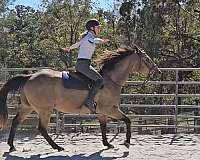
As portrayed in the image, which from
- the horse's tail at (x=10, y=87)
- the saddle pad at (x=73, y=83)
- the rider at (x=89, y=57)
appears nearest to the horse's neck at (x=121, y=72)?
the rider at (x=89, y=57)

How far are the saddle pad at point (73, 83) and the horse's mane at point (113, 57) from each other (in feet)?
1.95

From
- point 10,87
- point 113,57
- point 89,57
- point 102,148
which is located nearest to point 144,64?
point 113,57

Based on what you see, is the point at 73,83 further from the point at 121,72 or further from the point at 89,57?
the point at 121,72

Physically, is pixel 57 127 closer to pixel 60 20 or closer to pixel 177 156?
pixel 177 156

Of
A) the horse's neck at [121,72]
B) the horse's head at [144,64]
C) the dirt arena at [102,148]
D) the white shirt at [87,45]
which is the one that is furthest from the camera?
the horse's head at [144,64]

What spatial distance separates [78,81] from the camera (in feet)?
26.5

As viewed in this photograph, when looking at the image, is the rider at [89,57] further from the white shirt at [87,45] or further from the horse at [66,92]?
the horse at [66,92]

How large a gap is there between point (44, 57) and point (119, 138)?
19147mm

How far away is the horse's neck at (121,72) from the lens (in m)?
8.47

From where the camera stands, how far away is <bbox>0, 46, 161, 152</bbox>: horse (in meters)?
7.97

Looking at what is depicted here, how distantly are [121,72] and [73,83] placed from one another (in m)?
1.03

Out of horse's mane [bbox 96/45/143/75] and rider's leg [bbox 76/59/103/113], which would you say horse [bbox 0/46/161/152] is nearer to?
horse's mane [bbox 96/45/143/75]

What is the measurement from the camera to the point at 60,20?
86.6ft

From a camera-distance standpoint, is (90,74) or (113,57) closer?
(90,74)
